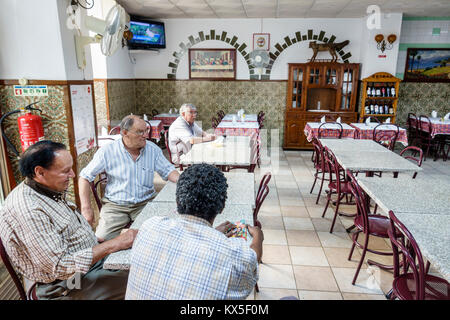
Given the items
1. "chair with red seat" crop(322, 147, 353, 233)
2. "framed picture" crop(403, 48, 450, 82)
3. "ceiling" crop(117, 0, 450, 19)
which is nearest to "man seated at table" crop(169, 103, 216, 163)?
"chair with red seat" crop(322, 147, 353, 233)

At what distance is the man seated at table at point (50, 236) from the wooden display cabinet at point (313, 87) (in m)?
6.48

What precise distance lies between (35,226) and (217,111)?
701 cm

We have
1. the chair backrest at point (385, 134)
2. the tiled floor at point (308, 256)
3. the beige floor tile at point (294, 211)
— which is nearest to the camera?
the tiled floor at point (308, 256)

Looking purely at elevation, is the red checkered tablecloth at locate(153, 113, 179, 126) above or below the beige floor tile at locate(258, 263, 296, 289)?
above

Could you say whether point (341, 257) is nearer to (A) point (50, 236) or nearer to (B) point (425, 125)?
(A) point (50, 236)

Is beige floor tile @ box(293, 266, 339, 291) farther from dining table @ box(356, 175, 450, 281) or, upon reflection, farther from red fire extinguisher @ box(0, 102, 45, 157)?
red fire extinguisher @ box(0, 102, 45, 157)

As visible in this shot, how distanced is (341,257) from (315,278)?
0.49m

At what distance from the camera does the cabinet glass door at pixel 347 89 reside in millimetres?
7455

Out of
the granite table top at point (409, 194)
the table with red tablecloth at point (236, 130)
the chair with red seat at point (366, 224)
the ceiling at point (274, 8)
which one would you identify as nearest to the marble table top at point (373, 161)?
the granite table top at point (409, 194)

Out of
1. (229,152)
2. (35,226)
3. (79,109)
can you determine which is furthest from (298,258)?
(79,109)

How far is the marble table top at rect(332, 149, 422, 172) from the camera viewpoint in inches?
128

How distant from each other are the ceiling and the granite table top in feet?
14.9

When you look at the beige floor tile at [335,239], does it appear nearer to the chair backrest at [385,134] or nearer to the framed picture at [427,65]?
the chair backrest at [385,134]
